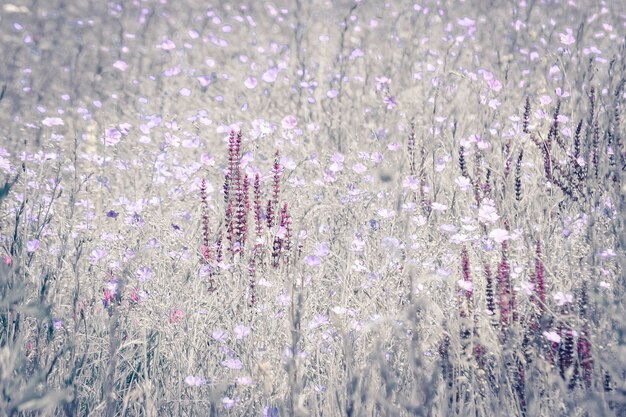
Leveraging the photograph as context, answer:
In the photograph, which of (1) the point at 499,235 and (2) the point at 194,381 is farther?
(1) the point at 499,235

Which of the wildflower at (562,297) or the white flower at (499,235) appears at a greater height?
the white flower at (499,235)

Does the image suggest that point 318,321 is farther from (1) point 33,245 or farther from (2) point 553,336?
(1) point 33,245

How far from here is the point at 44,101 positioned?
561cm

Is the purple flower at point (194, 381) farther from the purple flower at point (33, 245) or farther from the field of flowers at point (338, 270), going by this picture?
the purple flower at point (33, 245)

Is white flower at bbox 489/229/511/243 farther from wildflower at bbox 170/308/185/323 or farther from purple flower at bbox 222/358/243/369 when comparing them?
wildflower at bbox 170/308/185/323

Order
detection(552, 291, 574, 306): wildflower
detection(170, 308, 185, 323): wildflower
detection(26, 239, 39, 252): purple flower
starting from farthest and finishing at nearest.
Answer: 1. detection(26, 239, 39, 252): purple flower
2. detection(170, 308, 185, 323): wildflower
3. detection(552, 291, 574, 306): wildflower

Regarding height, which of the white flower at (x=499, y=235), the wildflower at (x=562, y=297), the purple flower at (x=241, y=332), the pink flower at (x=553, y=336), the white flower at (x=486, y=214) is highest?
the white flower at (x=486, y=214)

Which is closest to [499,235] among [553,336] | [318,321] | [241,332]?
[553,336]

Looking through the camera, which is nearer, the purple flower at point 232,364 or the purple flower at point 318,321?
the purple flower at point 232,364

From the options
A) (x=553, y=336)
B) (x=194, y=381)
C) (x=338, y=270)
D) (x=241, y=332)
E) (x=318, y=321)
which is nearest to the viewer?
(x=553, y=336)

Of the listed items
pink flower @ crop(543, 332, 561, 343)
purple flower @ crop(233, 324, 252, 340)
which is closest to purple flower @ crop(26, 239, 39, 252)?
purple flower @ crop(233, 324, 252, 340)

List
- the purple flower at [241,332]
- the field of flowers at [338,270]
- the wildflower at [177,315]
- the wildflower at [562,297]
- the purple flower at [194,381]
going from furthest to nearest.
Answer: the wildflower at [177,315] < the purple flower at [241,332] < the purple flower at [194,381] < the wildflower at [562,297] < the field of flowers at [338,270]

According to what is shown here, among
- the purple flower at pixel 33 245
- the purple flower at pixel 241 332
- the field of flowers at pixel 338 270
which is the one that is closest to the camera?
the field of flowers at pixel 338 270

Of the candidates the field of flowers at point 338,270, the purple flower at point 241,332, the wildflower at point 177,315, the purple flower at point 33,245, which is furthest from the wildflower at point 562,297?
the purple flower at point 33,245
